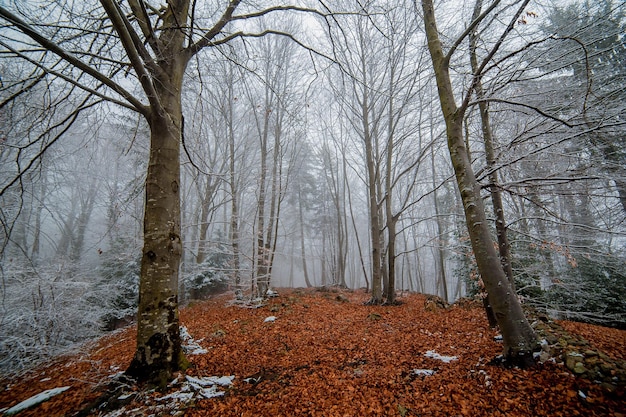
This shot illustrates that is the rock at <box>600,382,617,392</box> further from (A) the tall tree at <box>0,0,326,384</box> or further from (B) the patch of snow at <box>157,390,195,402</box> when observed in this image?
(A) the tall tree at <box>0,0,326,384</box>

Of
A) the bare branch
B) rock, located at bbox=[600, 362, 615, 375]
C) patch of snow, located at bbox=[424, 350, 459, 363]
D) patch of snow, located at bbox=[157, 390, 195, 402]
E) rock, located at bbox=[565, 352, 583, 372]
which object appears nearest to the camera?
the bare branch

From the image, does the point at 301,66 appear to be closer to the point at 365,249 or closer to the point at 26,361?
the point at 26,361

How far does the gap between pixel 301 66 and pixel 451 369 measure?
9731 mm

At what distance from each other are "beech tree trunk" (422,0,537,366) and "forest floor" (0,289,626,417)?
0.26 m

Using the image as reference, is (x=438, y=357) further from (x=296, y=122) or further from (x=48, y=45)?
(x=48, y=45)

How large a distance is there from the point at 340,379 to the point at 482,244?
2.35m

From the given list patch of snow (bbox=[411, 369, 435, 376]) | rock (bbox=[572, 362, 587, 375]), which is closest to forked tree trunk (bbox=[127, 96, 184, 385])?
patch of snow (bbox=[411, 369, 435, 376])

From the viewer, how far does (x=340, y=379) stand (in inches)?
109

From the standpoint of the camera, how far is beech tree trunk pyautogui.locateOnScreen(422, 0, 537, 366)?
8.24 feet

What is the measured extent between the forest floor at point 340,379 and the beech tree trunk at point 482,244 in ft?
0.84

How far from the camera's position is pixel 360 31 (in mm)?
7812

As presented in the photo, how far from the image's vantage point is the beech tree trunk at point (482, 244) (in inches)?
98.9

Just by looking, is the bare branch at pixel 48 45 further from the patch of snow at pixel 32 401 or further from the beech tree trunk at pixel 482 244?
the beech tree trunk at pixel 482 244

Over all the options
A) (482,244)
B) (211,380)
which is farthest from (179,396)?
(482,244)
